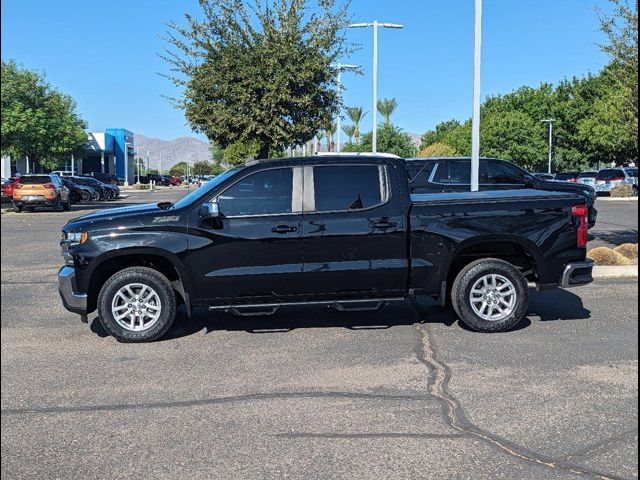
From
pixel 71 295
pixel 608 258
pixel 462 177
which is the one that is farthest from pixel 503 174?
pixel 71 295

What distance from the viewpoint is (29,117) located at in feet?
91.4

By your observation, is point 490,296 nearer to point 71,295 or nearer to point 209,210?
point 209,210

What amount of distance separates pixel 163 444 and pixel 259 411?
77 centimetres

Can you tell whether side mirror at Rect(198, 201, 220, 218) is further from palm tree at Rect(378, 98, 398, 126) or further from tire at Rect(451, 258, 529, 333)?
palm tree at Rect(378, 98, 398, 126)

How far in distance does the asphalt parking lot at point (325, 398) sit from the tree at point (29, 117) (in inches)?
879

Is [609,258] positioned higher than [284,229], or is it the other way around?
[284,229]

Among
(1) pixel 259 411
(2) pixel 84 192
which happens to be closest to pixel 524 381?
(1) pixel 259 411

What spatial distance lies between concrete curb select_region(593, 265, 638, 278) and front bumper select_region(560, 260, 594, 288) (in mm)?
3208

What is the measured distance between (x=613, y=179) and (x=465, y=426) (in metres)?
38.2

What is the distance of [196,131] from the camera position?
1967cm

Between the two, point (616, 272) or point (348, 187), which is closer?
point (348, 187)

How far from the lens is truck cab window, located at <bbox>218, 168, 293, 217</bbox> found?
6520mm

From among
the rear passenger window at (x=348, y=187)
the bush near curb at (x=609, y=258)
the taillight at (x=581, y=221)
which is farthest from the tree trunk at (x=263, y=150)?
the taillight at (x=581, y=221)

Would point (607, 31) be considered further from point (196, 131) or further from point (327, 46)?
point (196, 131)
